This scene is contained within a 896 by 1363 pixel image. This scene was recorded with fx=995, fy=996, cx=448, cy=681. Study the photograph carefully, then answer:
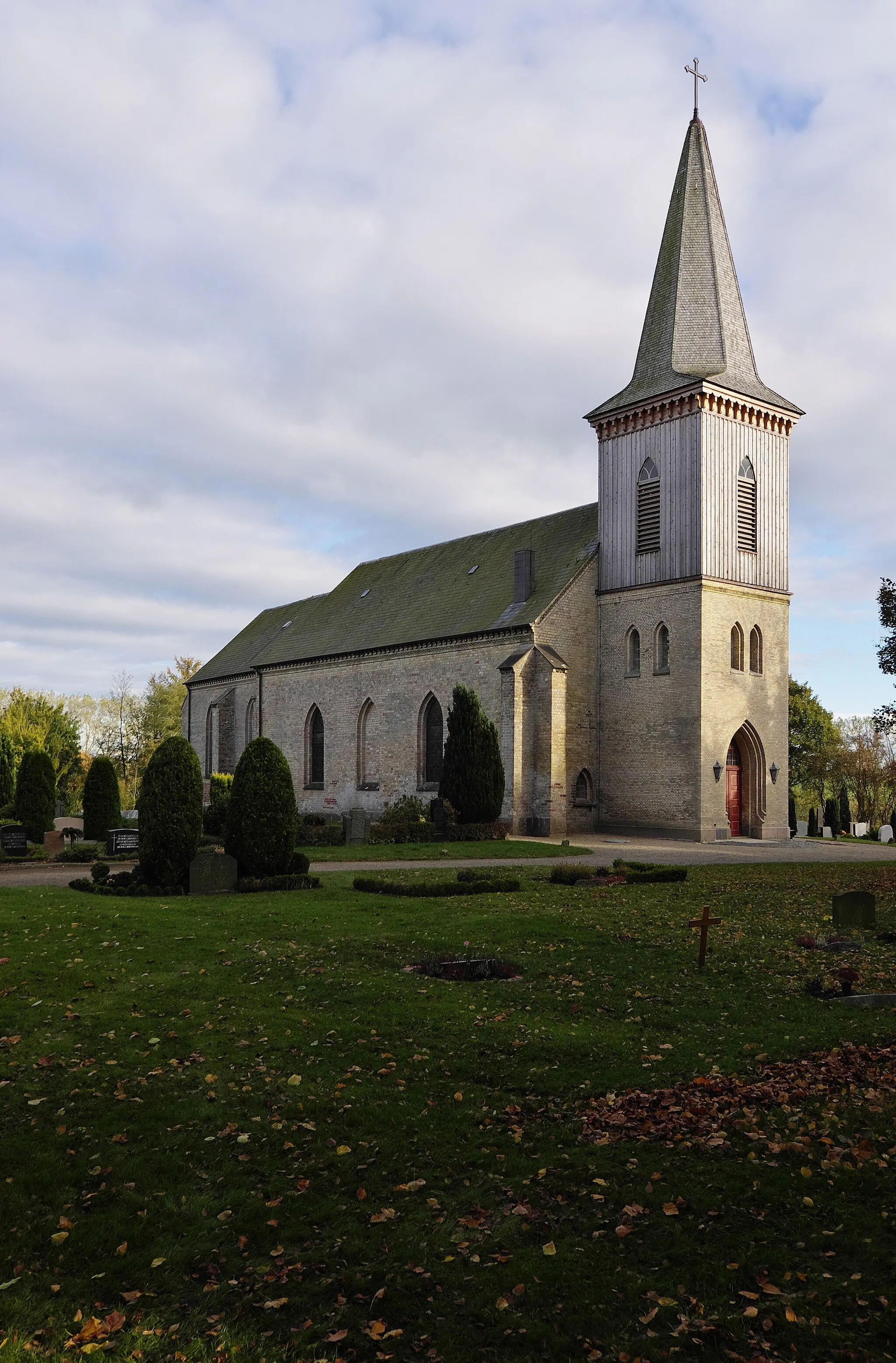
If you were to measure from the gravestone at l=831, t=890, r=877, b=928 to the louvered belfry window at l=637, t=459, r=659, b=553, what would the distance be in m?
20.4

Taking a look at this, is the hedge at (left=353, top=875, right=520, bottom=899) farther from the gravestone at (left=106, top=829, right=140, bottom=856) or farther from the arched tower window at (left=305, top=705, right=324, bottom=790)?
the arched tower window at (left=305, top=705, right=324, bottom=790)

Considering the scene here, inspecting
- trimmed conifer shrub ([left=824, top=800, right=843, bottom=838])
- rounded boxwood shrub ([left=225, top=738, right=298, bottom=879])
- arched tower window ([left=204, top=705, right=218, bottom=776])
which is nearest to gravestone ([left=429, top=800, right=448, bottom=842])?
rounded boxwood shrub ([left=225, top=738, right=298, bottom=879])

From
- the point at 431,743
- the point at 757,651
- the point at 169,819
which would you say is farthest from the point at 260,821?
the point at 757,651

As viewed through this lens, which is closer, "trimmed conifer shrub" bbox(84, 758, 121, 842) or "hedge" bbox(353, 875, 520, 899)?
"hedge" bbox(353, 875, 520, 899)

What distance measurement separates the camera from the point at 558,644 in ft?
109

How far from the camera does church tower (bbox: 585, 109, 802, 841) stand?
102ft

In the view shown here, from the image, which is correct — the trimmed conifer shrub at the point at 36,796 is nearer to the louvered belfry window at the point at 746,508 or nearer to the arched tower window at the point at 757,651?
the arched tower window at the point at 757,651

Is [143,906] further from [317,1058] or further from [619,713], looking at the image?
[619,713]

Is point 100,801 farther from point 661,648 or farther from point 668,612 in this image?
point 668,612

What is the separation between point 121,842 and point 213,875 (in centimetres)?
790

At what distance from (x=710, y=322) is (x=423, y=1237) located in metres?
31.9

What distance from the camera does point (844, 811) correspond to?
46.4 m

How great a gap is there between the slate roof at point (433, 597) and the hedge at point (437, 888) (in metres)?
16.1

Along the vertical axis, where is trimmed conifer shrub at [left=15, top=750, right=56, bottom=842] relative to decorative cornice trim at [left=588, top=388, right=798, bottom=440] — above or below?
below
